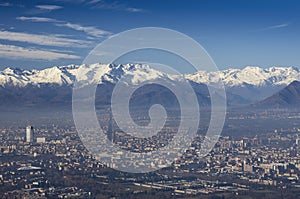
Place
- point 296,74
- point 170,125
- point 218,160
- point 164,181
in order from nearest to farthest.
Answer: point 164,181
point 218,160
point 170,125
point 296,74

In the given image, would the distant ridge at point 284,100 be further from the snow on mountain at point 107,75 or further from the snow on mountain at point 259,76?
the snow on mountain at point 259,76

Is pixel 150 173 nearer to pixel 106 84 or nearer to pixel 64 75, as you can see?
pixel 106 84

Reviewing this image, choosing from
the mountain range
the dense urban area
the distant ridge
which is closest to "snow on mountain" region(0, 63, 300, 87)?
the mountain range

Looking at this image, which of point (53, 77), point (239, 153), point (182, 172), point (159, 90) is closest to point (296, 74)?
point (53, 77)

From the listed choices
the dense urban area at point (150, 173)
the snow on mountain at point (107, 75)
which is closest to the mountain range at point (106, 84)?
the snow on mountain at point (107, 75)

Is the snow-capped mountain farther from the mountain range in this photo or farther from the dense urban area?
the dense urban area

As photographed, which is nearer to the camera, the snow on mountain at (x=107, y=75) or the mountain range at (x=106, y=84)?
the mountain range at (x=106, y=84)

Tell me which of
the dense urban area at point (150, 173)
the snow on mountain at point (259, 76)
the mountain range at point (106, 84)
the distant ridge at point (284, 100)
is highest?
the snow on mountain at point (259, 76)

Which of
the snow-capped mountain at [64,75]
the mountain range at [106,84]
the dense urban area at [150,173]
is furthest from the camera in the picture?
the snow-capped mountain at [64,75]

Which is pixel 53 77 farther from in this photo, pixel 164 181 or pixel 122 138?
pixel 164 181
